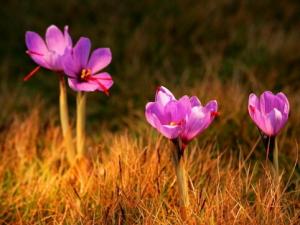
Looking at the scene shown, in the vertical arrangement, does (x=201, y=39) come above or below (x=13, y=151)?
above

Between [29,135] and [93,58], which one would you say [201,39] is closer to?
[29,135]

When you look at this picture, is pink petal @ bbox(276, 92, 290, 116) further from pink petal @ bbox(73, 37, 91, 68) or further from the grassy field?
pink petal @ bbox(73, 37, 91, 68)

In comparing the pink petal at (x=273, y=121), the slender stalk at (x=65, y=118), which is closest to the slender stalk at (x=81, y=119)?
the slender stalk at (x=65, y=118)

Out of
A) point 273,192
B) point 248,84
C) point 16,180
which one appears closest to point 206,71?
point 248,84

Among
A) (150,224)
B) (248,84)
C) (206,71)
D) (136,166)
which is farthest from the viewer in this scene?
(206,71)

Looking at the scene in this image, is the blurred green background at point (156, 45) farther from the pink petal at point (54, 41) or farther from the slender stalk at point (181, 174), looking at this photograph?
the slender stalk at point (181, 174)

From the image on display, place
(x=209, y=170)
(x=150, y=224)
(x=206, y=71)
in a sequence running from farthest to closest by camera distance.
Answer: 1. (x=206, y=71)
2. (x=209, y=170)
3. (x=150, y=224)

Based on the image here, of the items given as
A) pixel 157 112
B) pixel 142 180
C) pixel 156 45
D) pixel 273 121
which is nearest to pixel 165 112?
pixel 157 112

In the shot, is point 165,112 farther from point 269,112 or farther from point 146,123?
point 146,123
